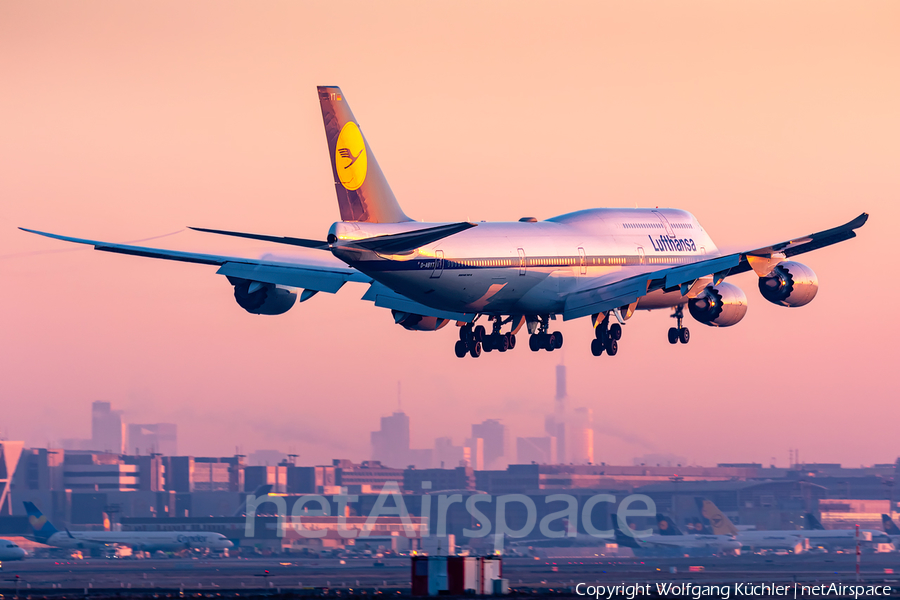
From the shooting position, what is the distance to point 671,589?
58656 millimetres

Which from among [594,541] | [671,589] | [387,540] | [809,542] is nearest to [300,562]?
[387,540]

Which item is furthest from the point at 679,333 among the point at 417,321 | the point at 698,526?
the point at 698,526

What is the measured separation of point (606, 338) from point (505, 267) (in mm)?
8248

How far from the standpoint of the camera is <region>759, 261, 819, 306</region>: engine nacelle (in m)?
59.6

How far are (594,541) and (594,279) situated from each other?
8207cm

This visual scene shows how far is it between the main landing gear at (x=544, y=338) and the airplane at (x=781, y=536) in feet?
235

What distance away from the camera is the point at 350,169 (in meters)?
51.0

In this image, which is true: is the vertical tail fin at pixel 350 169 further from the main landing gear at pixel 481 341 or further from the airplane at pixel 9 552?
the airplane at pixel 9 552

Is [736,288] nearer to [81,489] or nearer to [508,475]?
[508,475]

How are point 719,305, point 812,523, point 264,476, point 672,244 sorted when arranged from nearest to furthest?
point 719,305 < point 672,244 < point 812,523 < point 264,476

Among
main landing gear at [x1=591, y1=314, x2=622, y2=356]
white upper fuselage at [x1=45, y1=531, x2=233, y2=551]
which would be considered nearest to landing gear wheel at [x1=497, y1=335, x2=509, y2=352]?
main landing gear at [x1=591, y1=314, x2=622, y2=356]

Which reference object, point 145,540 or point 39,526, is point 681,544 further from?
point 39,526

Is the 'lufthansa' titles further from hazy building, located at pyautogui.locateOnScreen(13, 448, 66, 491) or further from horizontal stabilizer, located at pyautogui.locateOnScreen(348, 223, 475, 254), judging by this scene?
hazy building, located at pyautogui.locateOnScreen(13, 448, 66, 491)

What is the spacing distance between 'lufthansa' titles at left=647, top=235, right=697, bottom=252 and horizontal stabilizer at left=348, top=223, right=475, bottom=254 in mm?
19057
